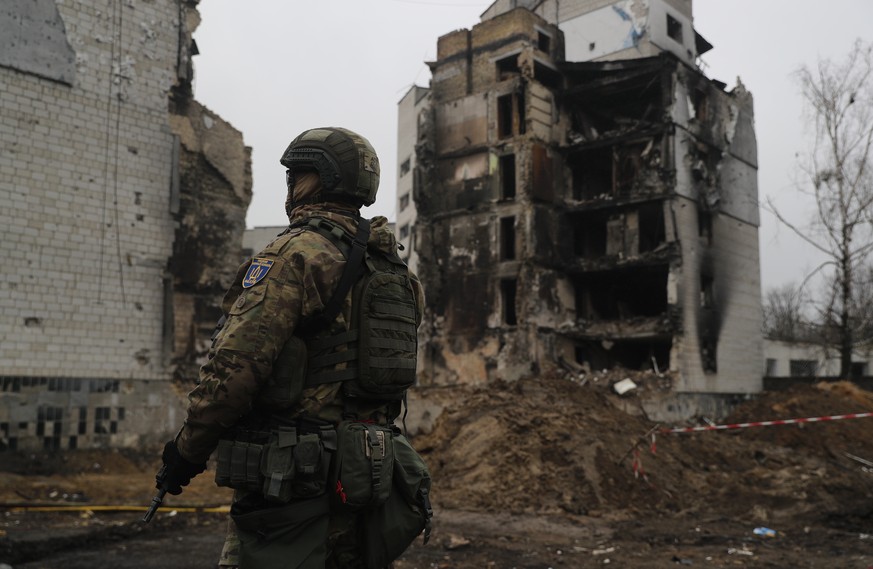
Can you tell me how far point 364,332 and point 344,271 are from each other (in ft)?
0.80

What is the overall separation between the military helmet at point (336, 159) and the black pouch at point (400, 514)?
102 centimetres

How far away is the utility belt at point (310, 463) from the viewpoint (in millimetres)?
2590

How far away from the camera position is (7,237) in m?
A: 12.6

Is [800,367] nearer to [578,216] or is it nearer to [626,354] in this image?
[626,354]

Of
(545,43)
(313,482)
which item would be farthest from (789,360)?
(313,482)

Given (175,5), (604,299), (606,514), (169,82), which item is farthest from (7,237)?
(604,299)

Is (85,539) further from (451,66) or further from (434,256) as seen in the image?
(451,66)

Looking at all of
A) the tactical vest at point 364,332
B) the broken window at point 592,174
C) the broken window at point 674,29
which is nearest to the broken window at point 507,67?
the broken window at point 592,174

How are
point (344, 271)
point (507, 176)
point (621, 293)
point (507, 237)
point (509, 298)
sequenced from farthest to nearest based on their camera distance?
point (621, 293)
point (507, 176)
point (507, 237)
point (509, 298)
point (344, 271)

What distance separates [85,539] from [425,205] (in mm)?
16296

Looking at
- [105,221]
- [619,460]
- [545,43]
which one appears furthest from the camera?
[545,43]

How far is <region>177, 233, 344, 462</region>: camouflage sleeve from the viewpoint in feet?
8.41

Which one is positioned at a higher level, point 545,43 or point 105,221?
point 545,43

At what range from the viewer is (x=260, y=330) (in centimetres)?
259
